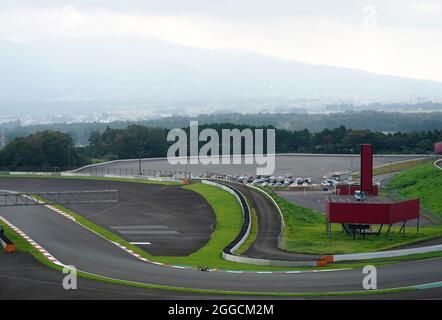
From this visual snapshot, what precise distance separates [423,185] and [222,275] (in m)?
38.1

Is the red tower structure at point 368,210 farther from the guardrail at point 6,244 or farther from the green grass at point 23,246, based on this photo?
the guardrail at point 6,244

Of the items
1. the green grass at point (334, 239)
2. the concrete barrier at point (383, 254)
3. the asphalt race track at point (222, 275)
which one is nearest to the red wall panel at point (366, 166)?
the green grass at point (334, 239)

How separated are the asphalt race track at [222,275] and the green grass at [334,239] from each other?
230 inches

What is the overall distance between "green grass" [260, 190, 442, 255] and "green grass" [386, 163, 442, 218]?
11.2 meters

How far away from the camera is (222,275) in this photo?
33594mm

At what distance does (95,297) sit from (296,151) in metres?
87.1

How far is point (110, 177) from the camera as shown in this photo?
8081cm

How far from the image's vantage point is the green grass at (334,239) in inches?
1560

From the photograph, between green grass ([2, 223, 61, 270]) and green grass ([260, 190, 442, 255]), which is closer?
green grass ([2, 223, 61, 270])

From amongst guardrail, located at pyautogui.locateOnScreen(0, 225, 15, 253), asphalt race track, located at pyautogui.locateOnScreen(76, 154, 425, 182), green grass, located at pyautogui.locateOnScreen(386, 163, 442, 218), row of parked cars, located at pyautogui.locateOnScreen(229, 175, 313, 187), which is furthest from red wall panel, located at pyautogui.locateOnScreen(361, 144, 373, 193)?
asphalt race track, located at pyautogui.locateOnScreen(76, 154, 425, 182)

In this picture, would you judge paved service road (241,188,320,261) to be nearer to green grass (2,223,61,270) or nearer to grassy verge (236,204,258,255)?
grassy verge (236,204,258,255)

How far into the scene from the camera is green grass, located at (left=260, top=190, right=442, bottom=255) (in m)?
39.6
